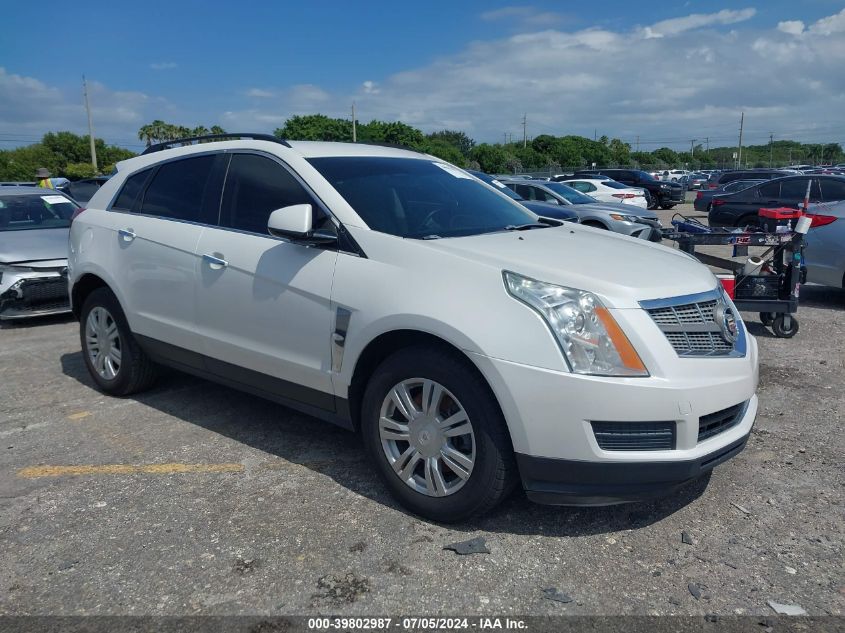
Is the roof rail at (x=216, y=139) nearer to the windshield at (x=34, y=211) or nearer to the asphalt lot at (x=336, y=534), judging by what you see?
the asphalt lot at (x=336, y=534)

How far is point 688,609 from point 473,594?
0.83 metres

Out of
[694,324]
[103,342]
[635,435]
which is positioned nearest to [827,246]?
[694,324]

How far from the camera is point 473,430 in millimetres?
3156

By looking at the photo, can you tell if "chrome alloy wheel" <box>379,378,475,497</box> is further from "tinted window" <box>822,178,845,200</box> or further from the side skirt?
"tinted window" <box>822,178,845,200</box>

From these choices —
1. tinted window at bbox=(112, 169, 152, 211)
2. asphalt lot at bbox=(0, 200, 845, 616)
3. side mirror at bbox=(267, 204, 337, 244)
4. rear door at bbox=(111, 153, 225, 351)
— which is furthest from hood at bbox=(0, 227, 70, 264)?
side mirror at bbox=(267, 204, 337, 244)

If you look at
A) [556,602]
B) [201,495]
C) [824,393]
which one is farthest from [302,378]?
[824,393]

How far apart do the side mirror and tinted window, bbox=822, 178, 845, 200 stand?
14820 millimetres

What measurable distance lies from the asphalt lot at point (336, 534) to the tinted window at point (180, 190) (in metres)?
1.41

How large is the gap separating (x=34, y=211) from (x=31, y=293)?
1872 mm

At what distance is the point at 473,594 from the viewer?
2.87 meters

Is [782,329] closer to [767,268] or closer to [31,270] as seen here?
[767,268]

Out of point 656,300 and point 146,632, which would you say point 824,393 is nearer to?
point 656,300

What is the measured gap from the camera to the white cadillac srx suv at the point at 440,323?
298 centimetres

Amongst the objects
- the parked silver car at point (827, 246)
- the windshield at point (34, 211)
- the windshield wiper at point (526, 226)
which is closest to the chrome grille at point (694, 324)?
the windshield wiper at point (526, 226)
